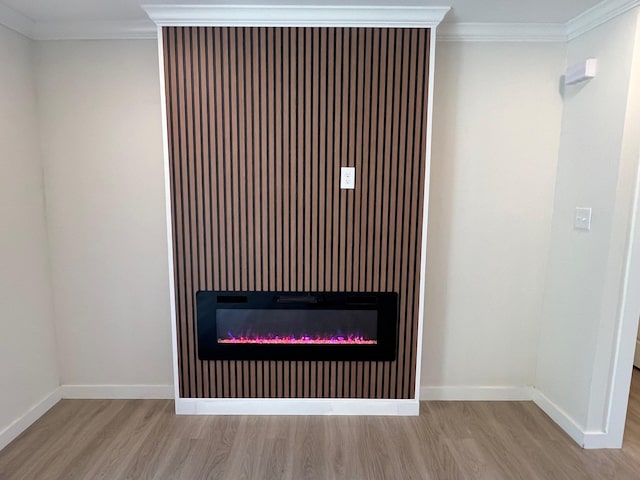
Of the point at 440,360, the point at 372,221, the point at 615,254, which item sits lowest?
the point at 440,360

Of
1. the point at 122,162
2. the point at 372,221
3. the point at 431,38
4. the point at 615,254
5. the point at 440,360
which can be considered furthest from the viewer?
the point at 440,360

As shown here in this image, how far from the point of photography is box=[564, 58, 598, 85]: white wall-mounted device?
2.02 m

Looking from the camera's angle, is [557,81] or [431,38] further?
[557,81]

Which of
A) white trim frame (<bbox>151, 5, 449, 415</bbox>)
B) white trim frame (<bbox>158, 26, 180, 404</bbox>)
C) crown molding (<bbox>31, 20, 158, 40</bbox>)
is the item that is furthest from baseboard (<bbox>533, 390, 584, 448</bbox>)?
crown molding (<bbox>31, 20, 158, 40</bbox>)

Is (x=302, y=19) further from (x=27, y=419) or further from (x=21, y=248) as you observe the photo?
(x=27, y=419)

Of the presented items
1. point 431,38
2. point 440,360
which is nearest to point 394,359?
point 440,360

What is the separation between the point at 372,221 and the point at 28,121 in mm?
2244

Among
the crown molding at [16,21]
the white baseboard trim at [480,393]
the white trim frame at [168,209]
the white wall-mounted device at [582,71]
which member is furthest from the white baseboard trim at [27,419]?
the white wall-mounted device at [582,71]

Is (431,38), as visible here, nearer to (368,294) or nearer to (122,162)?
(368,294)

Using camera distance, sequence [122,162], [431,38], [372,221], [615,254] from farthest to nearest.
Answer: [122,162] < [372,221] < [431,38] < [615,254]

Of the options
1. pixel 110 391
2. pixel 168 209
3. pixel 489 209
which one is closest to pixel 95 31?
pixel 168 209

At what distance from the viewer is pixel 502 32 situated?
2246 millimetres

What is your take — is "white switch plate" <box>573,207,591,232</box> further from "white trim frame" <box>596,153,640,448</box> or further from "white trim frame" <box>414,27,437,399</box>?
"white trim frame" <box>414,27,437,399</box>

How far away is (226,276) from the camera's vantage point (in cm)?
226
